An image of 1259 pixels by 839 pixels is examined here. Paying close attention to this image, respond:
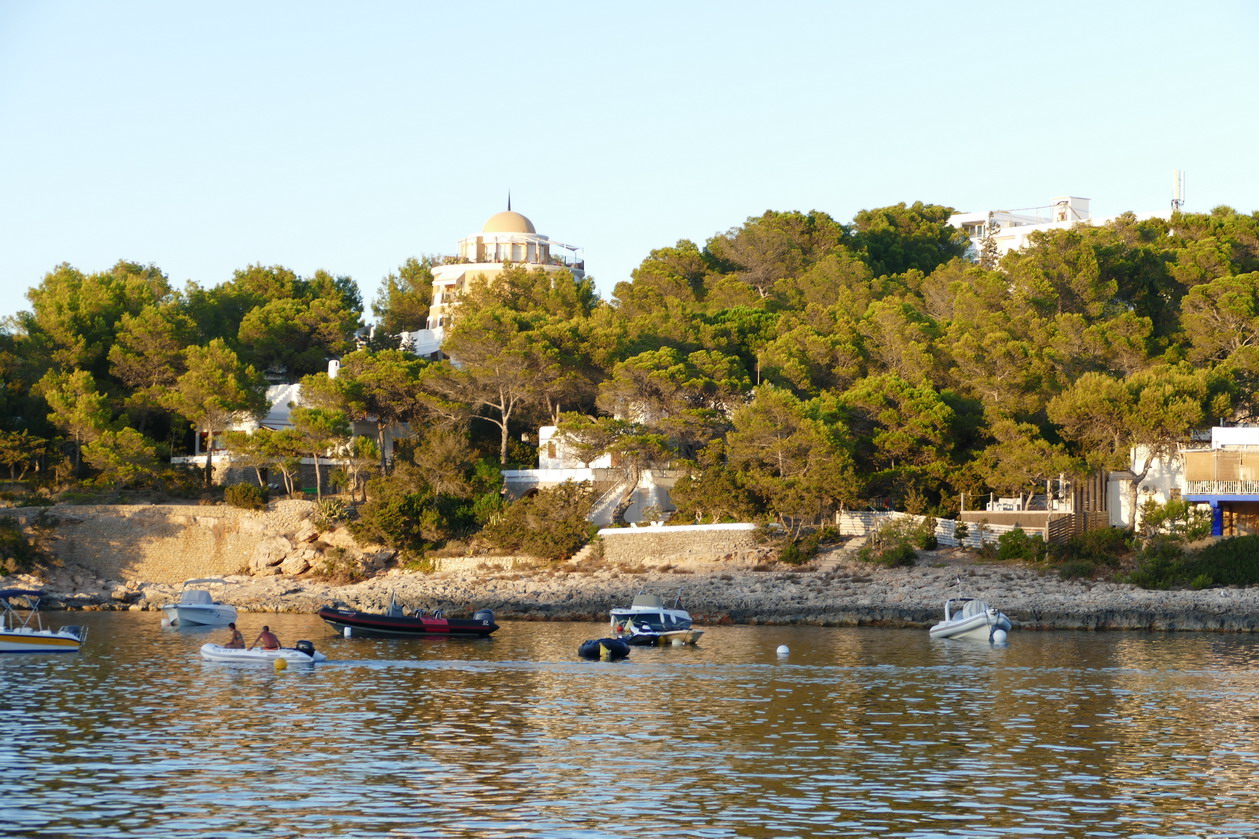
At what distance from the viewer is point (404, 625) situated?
42.5 m

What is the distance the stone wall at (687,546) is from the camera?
5250 centimetres

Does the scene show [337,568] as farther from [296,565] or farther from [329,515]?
[329,515]

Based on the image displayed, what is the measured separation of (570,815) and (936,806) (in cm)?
494

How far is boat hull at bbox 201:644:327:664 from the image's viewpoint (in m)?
35.2

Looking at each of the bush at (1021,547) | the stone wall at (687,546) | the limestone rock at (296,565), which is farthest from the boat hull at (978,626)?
the limestone rock at (296,565)

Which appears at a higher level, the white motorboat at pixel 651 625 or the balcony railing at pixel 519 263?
the balcony railing at pixel 519 263

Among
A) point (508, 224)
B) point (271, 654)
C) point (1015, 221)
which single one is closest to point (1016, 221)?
point (1015, 221)

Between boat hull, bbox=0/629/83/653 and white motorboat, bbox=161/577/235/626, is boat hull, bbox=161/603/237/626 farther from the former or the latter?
boat hull, bbox=0/629/83/653

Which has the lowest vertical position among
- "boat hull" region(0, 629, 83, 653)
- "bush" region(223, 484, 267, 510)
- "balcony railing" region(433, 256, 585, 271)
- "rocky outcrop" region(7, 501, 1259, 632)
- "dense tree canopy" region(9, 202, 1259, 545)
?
"boat hull" region(0, 629, 83, 653)

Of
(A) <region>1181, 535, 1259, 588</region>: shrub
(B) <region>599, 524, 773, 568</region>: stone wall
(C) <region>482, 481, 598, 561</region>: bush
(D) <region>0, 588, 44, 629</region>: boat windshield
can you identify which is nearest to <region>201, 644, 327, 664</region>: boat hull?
(D) <region>0, 588, 44, 629</region>: boat windshield

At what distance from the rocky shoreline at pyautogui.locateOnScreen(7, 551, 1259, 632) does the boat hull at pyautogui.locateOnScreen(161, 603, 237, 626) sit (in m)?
4.42

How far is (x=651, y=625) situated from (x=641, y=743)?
1773cm

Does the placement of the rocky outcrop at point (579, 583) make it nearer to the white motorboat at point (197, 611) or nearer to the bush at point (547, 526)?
the bush at point (547, 526)

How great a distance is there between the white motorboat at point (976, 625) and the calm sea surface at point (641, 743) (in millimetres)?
1318
